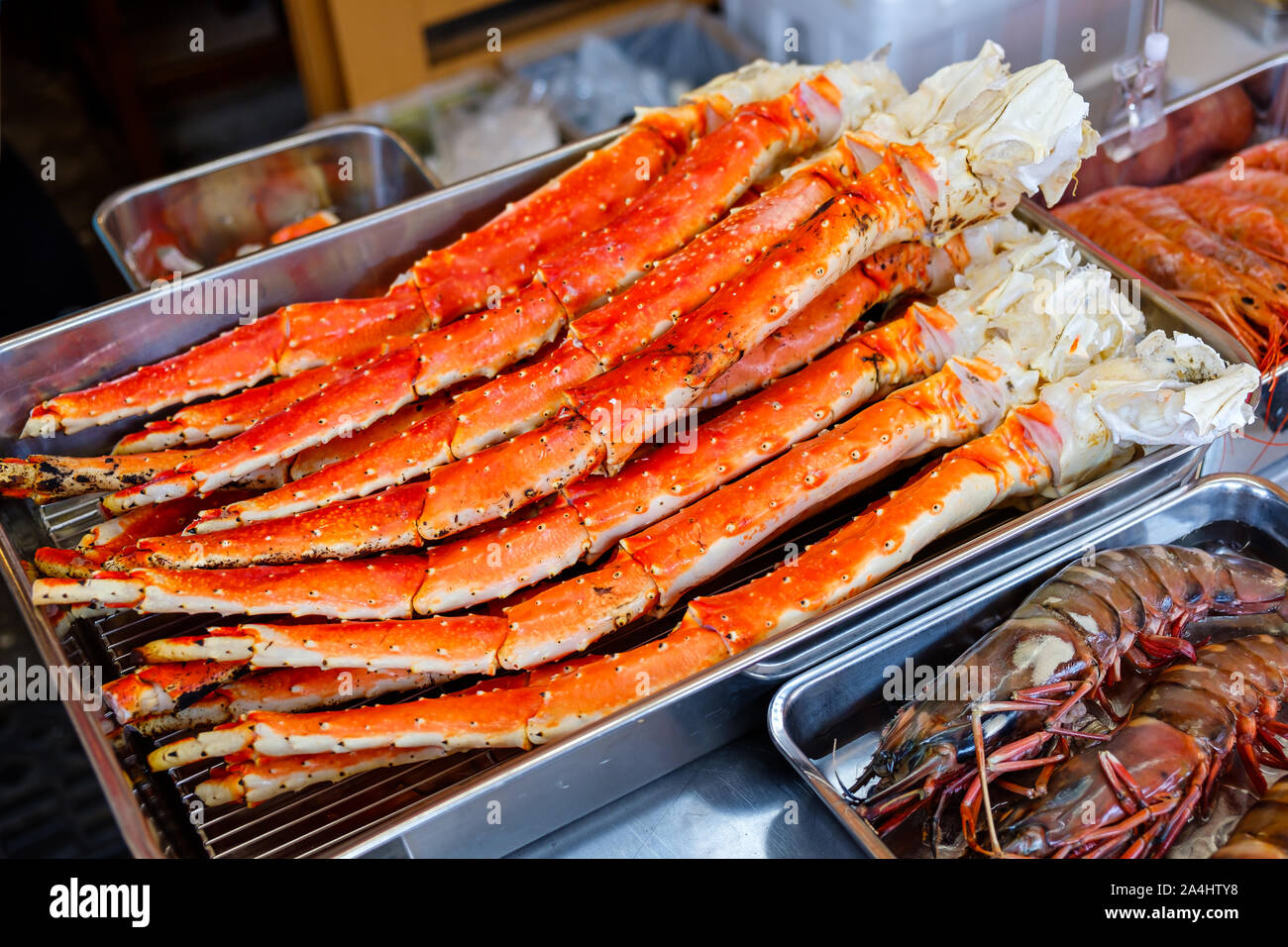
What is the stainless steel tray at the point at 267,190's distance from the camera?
299 cm

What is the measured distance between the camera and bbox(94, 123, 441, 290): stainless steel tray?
2.99m

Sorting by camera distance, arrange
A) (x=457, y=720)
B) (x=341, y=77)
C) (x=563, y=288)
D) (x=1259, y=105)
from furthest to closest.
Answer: (x=341, y=77) < (x=1259, y=105) < (x=563, y=288) < (x=457, y=720)

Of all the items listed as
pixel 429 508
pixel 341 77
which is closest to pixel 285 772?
pixel 429 508

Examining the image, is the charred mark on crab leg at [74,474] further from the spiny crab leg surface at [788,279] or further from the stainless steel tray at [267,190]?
the stainless steel tray at [267,190]

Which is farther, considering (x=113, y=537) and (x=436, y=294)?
(x=436, y=294)

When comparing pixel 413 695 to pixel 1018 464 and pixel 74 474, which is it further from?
pixel 1018 464

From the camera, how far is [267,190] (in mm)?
3154

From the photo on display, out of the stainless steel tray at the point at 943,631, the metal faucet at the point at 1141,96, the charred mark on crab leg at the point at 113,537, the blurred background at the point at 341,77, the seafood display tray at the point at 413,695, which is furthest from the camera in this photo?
the blurred background at the point at 341,77

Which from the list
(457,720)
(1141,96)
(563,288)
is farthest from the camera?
(1141,96)

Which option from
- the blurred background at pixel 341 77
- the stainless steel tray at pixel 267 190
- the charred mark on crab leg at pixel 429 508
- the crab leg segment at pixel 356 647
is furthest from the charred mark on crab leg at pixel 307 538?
the stainless steel tray at pixel 267 190

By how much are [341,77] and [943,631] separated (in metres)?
3.51

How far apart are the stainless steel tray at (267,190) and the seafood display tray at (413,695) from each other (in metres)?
0.83

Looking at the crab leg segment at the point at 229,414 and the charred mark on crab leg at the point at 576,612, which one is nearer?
the charred mark on crab leg at the point at 576,612

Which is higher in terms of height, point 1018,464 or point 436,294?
point 436,294
